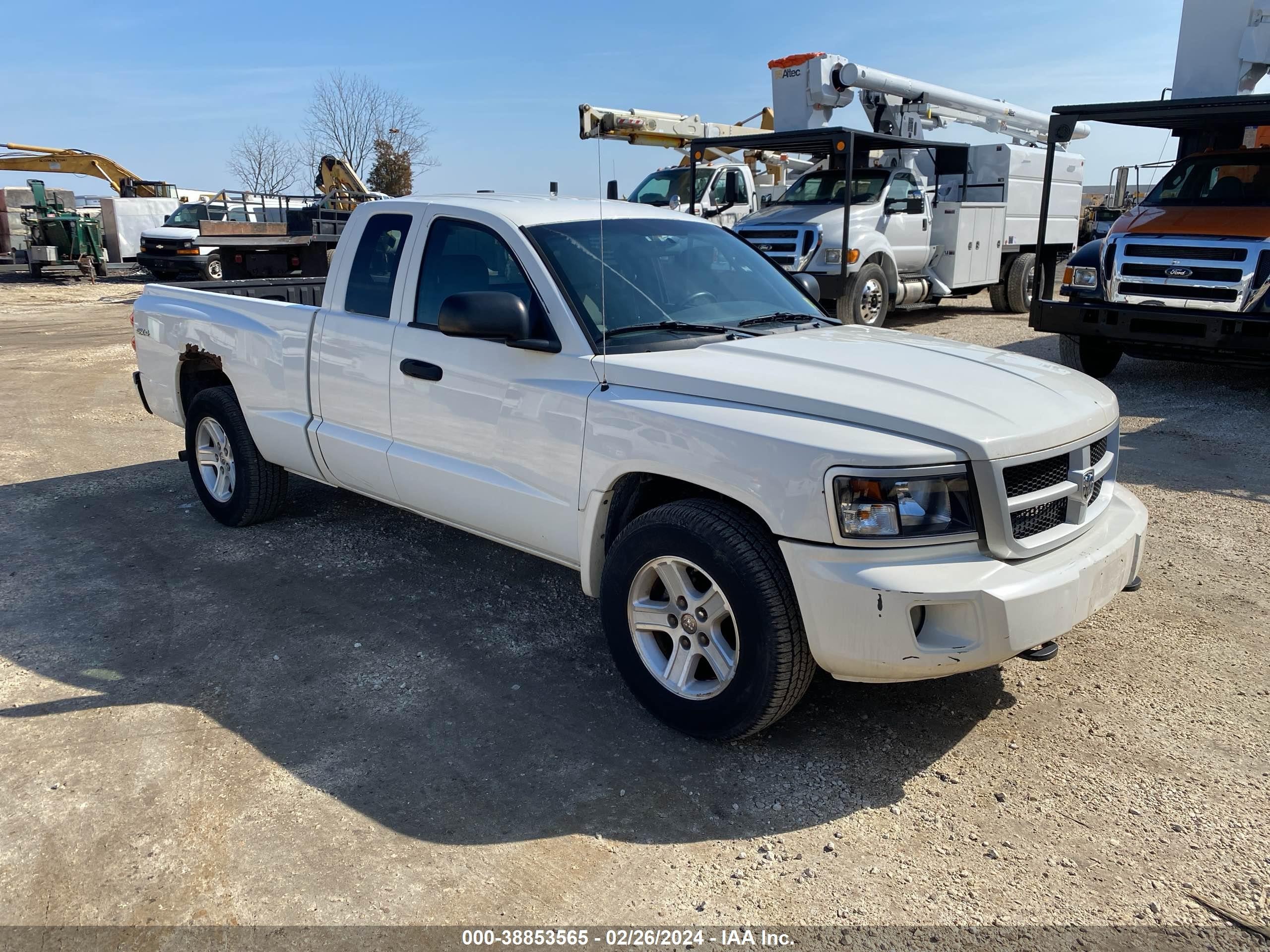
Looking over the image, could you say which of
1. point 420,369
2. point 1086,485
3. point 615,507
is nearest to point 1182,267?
point 1086,485

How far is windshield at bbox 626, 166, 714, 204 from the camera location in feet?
59.3

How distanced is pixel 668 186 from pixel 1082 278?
1026 cm

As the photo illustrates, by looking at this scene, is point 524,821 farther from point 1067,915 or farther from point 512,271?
point 512,271

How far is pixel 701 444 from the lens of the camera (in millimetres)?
3326

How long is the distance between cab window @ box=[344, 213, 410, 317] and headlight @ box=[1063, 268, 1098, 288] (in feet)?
23.3

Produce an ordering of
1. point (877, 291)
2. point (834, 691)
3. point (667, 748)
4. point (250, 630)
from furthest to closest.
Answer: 1. point (877, 291)
2. point (250, 630)
3. point (834, 691)
4. point (667, 748)

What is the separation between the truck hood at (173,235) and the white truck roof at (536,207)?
21050 mm

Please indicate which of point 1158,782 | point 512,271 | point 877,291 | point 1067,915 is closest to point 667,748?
point 1067,915

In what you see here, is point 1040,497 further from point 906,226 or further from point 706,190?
point 706,190

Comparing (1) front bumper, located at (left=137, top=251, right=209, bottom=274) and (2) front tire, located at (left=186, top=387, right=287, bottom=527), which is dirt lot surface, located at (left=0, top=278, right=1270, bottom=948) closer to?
(2) front tire, located at (left=186, top=387, right=287, bottom=527)

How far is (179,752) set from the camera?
356 cm

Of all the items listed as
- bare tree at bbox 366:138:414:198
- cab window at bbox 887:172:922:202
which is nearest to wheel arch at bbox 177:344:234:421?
cab window at bbox 887:172:922:202

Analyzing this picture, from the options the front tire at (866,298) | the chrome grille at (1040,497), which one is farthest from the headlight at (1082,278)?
the chrome grille at (1040,497)

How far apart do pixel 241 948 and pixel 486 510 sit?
6.59ft
